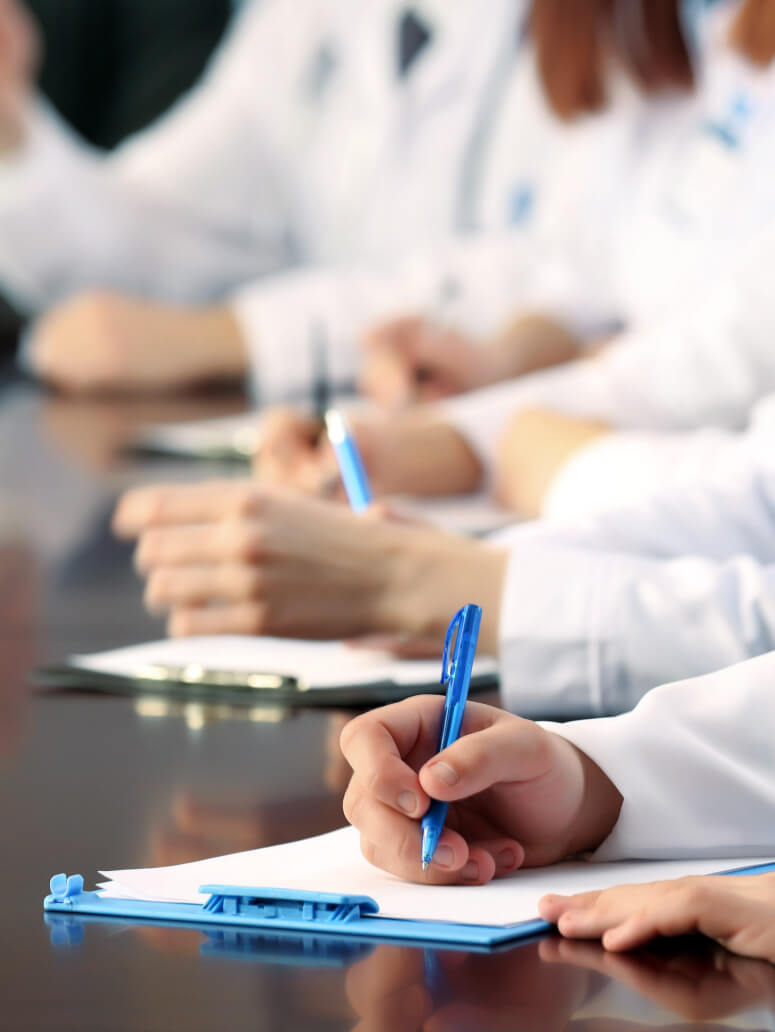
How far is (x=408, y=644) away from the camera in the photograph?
0.72 m

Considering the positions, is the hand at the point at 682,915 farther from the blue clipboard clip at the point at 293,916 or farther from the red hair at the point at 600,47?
the red hair at the point at 600,47

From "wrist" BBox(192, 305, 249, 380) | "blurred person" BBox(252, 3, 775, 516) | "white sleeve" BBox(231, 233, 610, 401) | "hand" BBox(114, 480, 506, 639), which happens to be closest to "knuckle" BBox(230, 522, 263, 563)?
"hand" BBox(114, 480, 506, 639)

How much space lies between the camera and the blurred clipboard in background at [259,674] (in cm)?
67

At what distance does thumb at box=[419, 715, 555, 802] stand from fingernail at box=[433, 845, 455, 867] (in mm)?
A: 17

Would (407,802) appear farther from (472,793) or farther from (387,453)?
(387,453)

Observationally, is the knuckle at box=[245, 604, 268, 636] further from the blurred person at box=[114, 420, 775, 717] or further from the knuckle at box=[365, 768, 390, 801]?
the knuckle at box=[365, 768, 390, 801]

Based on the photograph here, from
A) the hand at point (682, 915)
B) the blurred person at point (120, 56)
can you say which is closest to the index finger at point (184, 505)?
the hand at point (682, 915)

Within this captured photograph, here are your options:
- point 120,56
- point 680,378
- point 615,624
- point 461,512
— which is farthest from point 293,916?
point 120,56

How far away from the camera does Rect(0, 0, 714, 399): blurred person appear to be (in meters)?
1.59

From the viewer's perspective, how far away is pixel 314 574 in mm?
714

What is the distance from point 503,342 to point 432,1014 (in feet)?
4.22

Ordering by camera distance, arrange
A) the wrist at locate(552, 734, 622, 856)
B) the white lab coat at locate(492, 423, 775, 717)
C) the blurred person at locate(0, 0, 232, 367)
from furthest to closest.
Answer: the blurred person at locate(0, 0, 232, 367), the white lab coat at locate(492, 423, 775, 717), the wrist at locate(552, 734, 622, 856)

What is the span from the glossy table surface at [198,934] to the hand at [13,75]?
1.40m

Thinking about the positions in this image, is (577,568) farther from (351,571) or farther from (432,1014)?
(432,1014)
